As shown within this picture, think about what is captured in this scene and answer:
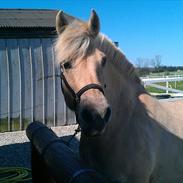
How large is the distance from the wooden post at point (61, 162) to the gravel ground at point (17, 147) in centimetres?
360

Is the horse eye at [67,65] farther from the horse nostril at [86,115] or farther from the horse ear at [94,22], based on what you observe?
the horse nostril at [86,115]

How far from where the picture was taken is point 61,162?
8.61 ft

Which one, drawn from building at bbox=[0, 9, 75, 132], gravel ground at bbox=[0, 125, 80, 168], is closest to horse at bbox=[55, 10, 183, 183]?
gravel ground at bbox=[0, 125, 80, 168]

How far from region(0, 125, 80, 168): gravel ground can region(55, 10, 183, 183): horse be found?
13.7 feet

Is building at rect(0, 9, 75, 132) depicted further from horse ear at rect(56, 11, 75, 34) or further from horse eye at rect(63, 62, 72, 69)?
horse eye at rect(63, 62, 72, 69)

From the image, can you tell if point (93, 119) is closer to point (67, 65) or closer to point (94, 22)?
point (67, 65)

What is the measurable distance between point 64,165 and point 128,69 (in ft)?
4.82

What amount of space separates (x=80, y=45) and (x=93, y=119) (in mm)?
740

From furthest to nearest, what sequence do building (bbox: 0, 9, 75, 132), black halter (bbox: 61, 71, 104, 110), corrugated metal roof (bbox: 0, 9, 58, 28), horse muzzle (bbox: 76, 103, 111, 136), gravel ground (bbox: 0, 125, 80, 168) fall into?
corrugated metal roof (bbox: 0, 9, 58, 28)
building (bbox: 0, 9, 75, 132)
gravel ground (bbox: 0, 125, 80, 168)
black halter (bbox: 61, 71, 104, 110)
horse muzzle (bbox: 76, 103, 111, 136)

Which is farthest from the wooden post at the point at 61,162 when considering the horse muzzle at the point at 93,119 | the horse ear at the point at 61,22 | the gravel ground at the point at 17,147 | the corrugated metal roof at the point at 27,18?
the corrugated metal roof at the point at 27,18

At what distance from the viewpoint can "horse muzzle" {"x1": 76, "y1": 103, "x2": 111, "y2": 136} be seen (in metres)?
2.76

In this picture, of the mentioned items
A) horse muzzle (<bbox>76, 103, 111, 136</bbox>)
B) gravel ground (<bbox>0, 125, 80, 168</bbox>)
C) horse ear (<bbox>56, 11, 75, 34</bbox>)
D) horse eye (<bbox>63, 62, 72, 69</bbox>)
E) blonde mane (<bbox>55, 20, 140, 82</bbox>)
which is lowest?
gravel ground (<bbox>0, 125, 80, 168</bbox>)

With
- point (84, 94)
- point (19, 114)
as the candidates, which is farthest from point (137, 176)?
point (19, 114)

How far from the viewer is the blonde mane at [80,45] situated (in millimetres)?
3168
